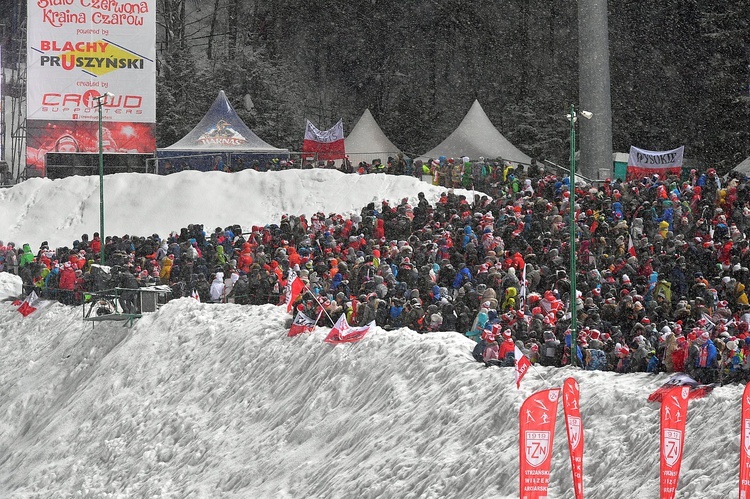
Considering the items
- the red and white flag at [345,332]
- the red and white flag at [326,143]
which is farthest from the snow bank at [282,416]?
the red and white flag at [326,143]

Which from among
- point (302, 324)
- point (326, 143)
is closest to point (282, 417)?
point (302, 324)

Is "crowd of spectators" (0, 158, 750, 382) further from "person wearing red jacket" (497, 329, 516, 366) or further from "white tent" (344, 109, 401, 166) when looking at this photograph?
"white tent" (344, 109, 401, 166)

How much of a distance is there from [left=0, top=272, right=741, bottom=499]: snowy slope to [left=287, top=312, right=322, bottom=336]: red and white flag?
0.46 feet

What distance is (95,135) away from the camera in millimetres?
46938

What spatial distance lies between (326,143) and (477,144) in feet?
15.5

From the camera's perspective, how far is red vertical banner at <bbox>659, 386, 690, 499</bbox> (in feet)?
55.6

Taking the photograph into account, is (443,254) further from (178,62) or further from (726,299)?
(178,62)

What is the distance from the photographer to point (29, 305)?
119ft

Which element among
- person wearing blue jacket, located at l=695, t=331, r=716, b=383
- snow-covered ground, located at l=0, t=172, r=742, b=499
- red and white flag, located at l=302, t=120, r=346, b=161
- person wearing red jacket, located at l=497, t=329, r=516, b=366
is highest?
red and white flag, located at l=302, t=120, r=346, b=161

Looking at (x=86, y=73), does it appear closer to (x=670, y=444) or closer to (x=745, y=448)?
(x=670, y=444)

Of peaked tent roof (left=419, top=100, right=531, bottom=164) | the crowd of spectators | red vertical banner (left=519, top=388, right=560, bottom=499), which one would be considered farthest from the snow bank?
peaked tent roof (left=419, top=100, right=531, bottom=164)

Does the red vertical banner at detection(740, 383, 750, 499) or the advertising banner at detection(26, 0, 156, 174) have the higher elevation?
the advertising banner at detection(26, 0, 156, 174)

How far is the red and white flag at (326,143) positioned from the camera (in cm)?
4534

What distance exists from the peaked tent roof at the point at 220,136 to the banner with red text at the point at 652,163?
15090 mm
